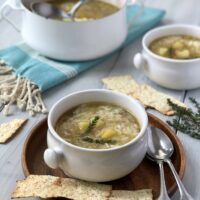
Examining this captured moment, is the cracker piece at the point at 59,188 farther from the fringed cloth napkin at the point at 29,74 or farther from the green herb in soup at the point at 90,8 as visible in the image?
the green herb in soup at the point at 90,8

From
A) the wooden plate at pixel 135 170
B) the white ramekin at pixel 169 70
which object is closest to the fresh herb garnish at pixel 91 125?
the wooden plate at pixel 135 170

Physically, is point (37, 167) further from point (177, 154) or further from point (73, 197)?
point (177, 154)

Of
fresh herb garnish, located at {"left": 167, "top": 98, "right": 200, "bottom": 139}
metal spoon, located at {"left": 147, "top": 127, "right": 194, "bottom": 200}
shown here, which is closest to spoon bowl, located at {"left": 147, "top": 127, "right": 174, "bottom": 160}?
metal spoon, located at {"left": 147, "top": 127, "right": 194, "bottom": 200}

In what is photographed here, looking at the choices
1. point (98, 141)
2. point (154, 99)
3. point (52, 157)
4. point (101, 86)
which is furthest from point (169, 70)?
point (52, 157)

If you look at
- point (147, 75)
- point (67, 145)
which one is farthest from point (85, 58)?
point (67, 145)

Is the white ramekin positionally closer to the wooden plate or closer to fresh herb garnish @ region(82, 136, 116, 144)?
the wooden plate
